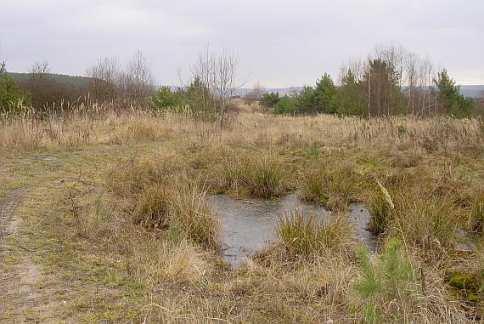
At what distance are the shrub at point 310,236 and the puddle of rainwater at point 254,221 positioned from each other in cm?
30

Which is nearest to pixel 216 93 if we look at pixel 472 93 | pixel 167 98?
pixel 167 98

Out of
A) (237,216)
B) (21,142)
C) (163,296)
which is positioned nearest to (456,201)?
(237,216)

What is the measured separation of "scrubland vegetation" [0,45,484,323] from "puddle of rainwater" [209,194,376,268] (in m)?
0.17

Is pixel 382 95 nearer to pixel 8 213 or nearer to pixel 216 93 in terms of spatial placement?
pixel 216 93

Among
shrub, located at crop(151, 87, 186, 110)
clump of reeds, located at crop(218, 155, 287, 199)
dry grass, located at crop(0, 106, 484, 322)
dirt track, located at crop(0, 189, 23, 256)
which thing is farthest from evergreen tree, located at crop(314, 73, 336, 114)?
dirt track, located at crop(0, 189, 23, 256)

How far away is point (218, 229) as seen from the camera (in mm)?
4734

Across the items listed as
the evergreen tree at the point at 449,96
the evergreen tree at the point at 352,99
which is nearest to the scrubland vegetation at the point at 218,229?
the evergreen tree at the point at 352,99

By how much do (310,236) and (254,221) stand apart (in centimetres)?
167

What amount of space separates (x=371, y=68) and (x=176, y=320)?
68.3ft

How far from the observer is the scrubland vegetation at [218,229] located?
9.14ft

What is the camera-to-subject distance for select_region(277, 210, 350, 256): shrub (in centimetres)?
408

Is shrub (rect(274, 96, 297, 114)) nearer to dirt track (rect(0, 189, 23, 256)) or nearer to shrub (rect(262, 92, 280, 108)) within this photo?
shrub (rect(262, 92, 280, 108))

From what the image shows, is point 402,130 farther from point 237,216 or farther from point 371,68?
point 371,68

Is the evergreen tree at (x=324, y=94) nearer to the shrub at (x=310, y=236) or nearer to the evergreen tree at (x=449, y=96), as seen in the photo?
the evergreen tree at (x=449, y=96)
